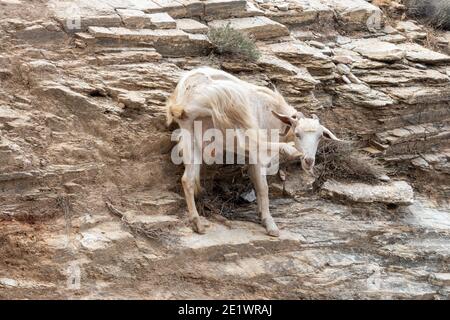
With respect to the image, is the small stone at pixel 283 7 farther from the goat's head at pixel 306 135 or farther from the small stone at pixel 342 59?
the goat's head at pixel 306 135

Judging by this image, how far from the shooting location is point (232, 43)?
1074 centimetres

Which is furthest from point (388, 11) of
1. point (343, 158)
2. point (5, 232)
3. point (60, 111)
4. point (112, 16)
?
point (5, 232)

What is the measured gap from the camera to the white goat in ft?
29.7

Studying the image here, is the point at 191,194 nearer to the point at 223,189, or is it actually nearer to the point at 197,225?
the point at 197,225

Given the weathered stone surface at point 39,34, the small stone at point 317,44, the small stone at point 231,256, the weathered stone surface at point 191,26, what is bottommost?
the small stone at point 231,256

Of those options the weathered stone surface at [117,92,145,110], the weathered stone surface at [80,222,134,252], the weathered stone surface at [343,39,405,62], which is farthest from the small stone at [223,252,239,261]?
the weathered stone surface at [343,39,405,62]

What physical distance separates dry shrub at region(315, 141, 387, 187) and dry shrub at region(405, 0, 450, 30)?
473cm

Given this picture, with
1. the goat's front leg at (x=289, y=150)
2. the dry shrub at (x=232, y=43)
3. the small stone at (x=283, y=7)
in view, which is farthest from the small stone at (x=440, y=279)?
the small stone at (x=283, y=7)

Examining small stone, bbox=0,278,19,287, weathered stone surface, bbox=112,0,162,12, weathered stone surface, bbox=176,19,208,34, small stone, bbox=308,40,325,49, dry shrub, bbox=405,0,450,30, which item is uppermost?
weathered stone surface, bbox=112,0,162,12

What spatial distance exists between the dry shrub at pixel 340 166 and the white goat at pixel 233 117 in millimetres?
1048

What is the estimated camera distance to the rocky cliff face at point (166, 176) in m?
8.65

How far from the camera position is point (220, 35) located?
10758 millimetres

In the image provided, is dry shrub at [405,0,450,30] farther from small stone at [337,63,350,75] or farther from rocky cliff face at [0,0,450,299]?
small stone at [337,63,350,75]

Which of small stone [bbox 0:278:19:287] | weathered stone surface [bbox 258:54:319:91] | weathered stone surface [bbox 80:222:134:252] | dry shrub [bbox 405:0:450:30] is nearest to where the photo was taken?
small stone [bbox 0:278:19:287]
